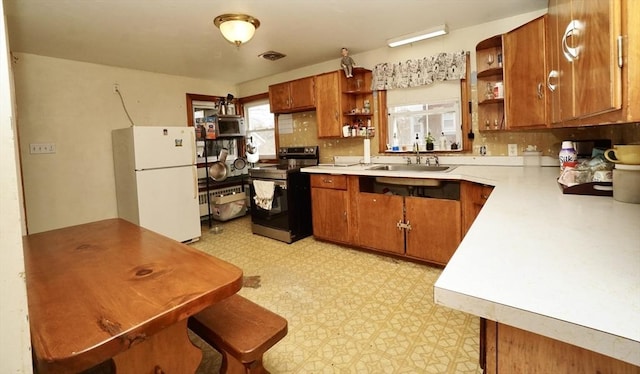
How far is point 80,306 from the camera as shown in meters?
0.97

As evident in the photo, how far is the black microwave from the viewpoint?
454 centimetres

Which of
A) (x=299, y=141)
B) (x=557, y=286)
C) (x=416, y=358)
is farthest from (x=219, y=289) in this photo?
(x=299, y=141)

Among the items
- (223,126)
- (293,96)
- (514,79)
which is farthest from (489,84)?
(223,126)

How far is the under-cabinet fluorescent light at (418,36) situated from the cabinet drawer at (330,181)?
146 centimetres

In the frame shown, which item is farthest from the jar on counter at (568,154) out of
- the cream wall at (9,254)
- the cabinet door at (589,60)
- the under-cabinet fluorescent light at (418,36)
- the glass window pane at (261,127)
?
the glass window pane at (261,127)

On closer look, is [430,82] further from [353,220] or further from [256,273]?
[256,273]

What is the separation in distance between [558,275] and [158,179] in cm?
372

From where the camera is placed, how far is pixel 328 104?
3752mm

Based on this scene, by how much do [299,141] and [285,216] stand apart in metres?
1.33

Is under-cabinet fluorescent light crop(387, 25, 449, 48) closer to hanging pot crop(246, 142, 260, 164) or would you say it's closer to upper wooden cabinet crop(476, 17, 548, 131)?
upper wooden cabinet crop(476, 17, 548, 131)

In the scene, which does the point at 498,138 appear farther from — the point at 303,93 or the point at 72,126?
the point at 72,126

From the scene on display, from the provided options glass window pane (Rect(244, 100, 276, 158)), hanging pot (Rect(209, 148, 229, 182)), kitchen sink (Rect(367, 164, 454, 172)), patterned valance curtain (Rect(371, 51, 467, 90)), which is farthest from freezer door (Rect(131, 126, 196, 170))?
patterned valance curtain (Rect(371, 51, 467, 90))

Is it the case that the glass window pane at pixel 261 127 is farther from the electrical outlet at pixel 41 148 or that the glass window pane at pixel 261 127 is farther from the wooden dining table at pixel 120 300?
the wooden dining table at pixel 120 300

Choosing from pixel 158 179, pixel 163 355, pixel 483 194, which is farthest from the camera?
pixel 158 179
